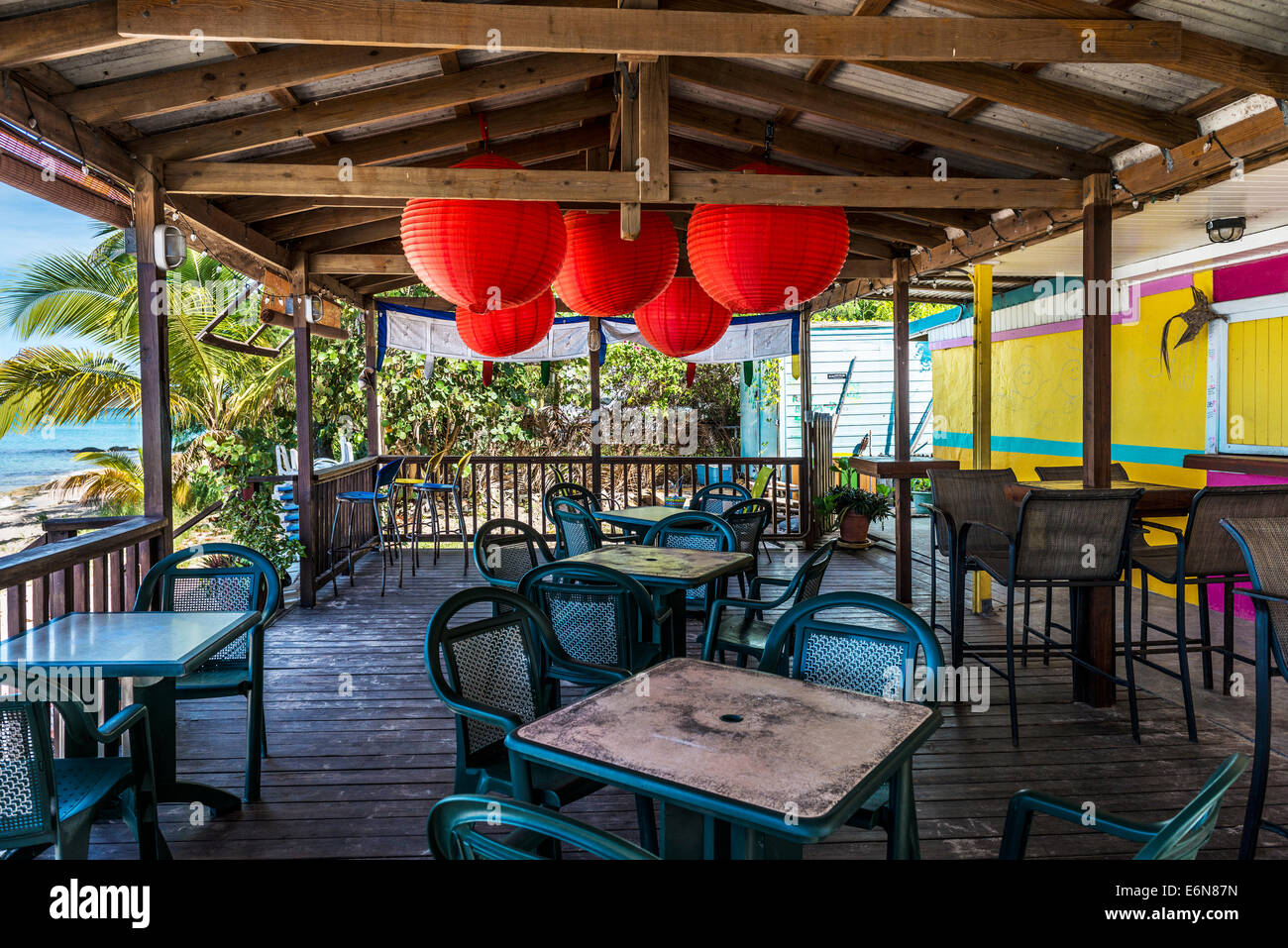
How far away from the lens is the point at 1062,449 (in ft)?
24.3

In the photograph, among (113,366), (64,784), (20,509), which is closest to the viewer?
(64,784)

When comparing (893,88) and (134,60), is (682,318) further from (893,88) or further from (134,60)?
(134,60)

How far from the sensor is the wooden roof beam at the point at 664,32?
2.62m

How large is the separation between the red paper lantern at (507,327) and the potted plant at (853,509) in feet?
12.8


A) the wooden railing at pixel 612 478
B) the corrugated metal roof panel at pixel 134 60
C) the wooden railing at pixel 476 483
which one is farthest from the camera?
the wooden railing at pixel 612 478

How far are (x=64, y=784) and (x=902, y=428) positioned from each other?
211 inches

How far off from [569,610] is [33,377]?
30.1 ft

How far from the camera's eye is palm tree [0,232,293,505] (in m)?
9.45

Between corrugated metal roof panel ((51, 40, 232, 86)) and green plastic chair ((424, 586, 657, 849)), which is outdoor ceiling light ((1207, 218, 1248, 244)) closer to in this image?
green plastic chair ((424, 586, 657, 849))

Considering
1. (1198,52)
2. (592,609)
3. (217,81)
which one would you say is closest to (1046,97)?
(1198,52)

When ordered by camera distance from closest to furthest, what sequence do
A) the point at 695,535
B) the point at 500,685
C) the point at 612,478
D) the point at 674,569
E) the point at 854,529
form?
the point at 500,685 → the point at 674,569 → the point at 695,535 → the point at 854,529 → the point at 612,478

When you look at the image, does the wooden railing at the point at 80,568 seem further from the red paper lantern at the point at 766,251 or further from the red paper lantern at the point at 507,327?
the red paper lantern at the point at 766,251

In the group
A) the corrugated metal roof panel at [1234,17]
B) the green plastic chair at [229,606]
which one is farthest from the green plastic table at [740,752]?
the corrugated metal roof panel at [1234,17]
